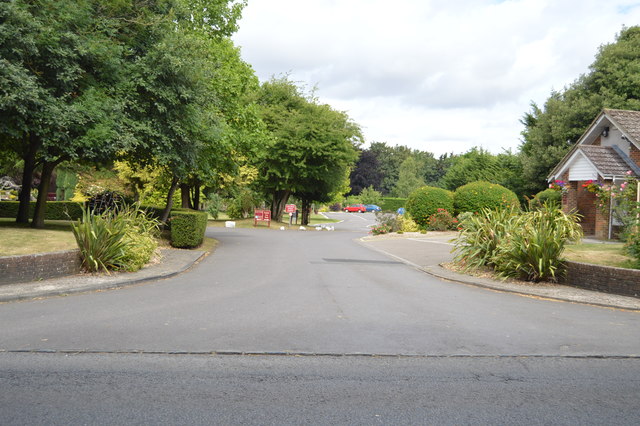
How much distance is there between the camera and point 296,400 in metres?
4.46

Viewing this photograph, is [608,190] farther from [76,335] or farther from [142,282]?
[76,335]

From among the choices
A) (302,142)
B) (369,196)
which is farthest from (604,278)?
(369,196)

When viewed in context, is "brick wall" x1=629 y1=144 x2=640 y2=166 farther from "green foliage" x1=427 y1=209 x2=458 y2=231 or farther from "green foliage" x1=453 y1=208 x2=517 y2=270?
"green foliage" x1=453 y1=208 x2=517 y2=270

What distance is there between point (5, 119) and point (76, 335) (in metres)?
8.22

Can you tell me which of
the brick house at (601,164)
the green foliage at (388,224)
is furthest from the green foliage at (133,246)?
the brick house at (601,164)

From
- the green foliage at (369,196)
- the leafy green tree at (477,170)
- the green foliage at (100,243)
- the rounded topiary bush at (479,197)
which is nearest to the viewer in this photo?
the green foliage at (100,243)

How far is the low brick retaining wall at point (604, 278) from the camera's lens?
33.6ft

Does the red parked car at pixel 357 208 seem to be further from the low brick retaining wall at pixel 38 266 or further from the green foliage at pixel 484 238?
the low brick retaining wall at pixel 38 266

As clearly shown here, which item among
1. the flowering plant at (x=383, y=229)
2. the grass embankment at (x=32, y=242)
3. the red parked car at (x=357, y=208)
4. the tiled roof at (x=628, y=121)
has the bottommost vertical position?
the grass embankment at (x=32, y=242)

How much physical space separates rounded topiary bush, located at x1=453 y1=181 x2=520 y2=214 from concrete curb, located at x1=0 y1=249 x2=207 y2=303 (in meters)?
20.5

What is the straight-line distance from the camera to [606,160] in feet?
70.3

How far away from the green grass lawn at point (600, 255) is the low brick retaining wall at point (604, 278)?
2.02ft

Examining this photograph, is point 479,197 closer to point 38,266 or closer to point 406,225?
point 406,225

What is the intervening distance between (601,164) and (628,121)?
9.44 ft
